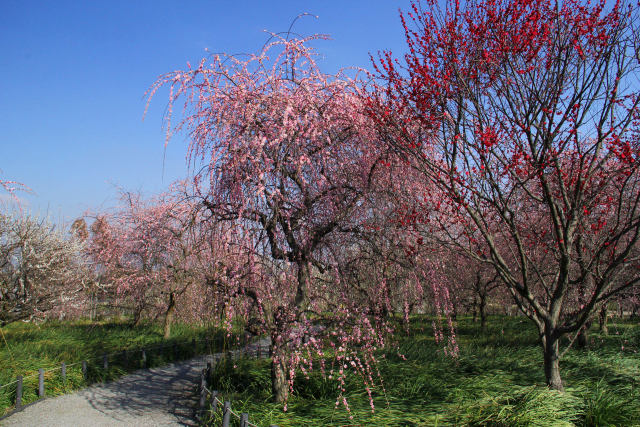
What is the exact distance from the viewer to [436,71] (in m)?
6.20

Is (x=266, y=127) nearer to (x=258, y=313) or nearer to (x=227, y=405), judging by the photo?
(x=258, y=313)

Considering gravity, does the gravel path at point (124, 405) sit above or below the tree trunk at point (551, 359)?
below

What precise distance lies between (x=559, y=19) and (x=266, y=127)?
4240mm

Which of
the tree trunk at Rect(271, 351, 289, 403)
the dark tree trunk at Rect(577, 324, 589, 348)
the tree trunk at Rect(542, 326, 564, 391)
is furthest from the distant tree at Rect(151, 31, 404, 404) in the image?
Answer: the dark tree trunk at Rect(577, 324, 589, 348)

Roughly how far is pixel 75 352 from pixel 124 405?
3593 millimetres

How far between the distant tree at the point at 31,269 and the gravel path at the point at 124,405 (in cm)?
333

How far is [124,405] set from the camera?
8.48m

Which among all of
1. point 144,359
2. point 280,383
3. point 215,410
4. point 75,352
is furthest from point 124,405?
point 280,383

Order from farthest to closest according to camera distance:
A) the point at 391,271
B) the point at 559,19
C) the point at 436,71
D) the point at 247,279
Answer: the point at 391,271 → the point at 247,279 → the point at 436,71 → the point at 559,19

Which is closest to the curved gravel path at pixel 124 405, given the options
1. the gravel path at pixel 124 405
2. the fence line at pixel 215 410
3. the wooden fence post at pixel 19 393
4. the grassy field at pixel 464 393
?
the gravel path at pixel 124 405

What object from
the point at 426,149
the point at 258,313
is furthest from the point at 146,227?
the point at 426,149

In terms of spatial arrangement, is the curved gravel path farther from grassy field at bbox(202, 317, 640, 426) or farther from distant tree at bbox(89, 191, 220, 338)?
distant tree at bbox(89, 191, 220, 338)

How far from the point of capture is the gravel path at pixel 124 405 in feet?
24.5

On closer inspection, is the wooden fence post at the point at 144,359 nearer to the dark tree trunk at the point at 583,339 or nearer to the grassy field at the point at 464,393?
the grassy field at the point at 464,393
